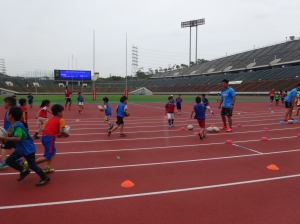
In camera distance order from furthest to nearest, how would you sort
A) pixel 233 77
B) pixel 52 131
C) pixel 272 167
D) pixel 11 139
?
1. pixel 233 77
2. pixel 272 167
3. pixel 52 131
4. pixel 11 139

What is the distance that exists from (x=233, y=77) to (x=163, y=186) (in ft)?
202

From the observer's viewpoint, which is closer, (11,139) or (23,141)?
(11,139)

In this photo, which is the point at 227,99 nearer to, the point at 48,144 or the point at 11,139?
the point at 48,144

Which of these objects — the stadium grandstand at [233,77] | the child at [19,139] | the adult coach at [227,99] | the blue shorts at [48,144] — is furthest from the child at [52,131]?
the stadium grandstand at [233,77]

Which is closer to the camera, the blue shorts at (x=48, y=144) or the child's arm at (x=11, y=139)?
the child's arm at (x=11, y=139)

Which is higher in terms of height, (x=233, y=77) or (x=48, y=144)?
(x=233, y=77)

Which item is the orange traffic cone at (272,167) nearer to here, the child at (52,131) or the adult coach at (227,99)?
the child at (52,131)

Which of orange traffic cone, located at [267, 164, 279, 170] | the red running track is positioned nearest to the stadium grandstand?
the red running track

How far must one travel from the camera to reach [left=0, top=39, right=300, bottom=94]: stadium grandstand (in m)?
50.1

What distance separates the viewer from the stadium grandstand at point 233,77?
50069 millimetres

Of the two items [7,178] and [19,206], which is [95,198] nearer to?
[19,206]

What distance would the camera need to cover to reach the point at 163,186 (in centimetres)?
457

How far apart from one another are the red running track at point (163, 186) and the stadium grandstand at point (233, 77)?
138 ft

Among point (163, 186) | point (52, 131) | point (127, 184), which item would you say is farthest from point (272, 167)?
point (52, 131)
